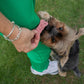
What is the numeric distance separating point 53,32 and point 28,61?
1.51 meters

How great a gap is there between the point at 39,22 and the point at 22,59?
5.10ft

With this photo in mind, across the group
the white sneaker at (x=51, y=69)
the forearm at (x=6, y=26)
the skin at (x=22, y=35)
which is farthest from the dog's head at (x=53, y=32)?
the white sneaker at (x=51, y=69)

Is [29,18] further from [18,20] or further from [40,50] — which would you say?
[40,50]

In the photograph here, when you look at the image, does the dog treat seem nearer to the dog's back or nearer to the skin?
the skin

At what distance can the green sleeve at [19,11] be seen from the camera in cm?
115

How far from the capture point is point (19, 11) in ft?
3.99

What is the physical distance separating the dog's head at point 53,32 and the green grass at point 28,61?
4.42ft

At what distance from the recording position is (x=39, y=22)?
4.73ft

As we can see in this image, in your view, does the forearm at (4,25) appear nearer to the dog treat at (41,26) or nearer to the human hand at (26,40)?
the human hand at (26,40)

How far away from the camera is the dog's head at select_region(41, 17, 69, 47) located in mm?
1440

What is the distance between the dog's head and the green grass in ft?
4.42

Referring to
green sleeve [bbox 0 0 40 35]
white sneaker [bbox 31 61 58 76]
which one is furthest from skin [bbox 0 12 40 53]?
white sneaker [bbox 31 61 58 76]

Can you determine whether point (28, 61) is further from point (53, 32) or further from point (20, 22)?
point (20, 22)

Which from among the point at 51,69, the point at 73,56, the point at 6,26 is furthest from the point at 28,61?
the point at 6,26
